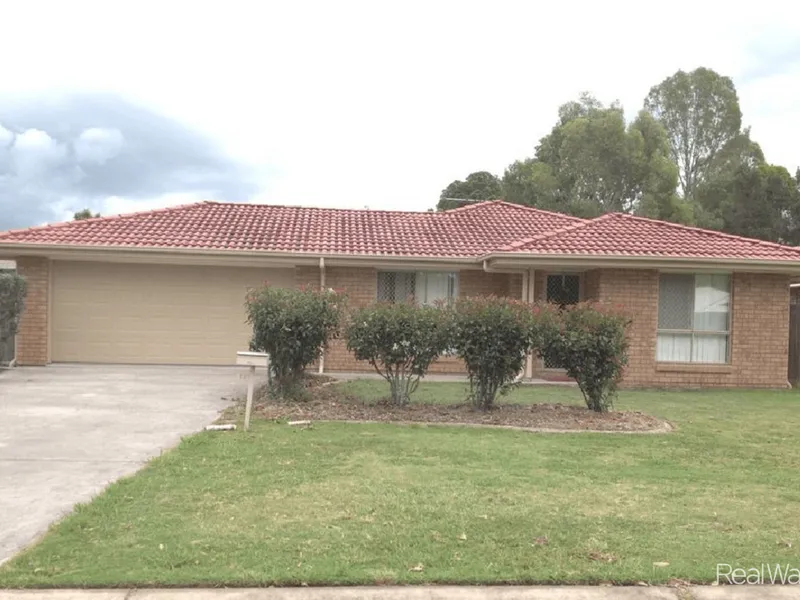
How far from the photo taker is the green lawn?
4066mm

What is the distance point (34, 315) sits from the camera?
15016 millimetres

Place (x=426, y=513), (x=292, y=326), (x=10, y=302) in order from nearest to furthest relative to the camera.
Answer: (x=426, y=513) < (x=292, y=326) < (x=10, y=302)

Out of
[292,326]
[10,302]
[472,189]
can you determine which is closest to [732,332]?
[292,326]

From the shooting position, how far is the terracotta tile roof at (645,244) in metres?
13.7

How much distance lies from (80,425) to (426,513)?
17.6 ft

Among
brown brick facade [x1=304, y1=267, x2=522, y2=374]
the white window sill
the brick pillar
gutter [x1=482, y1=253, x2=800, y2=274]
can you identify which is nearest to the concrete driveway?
the brick pillar

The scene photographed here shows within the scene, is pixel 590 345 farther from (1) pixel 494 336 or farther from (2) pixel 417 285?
(2) pixel 417 285

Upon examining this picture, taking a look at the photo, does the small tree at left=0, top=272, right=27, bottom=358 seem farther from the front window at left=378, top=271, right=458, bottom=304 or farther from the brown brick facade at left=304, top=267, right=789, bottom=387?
the front window at left=378, top=271, right=458, bottom=304

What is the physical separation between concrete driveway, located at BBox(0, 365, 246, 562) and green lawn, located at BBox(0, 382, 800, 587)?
0.36m

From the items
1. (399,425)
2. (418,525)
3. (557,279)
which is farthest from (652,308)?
(418,525)

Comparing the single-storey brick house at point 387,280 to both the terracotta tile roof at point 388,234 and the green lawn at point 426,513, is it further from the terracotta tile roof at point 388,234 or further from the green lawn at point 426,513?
the green lawn at point 426,513

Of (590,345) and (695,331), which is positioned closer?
(590,345)

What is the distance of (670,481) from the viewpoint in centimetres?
616

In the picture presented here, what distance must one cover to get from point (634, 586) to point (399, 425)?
4937mm
